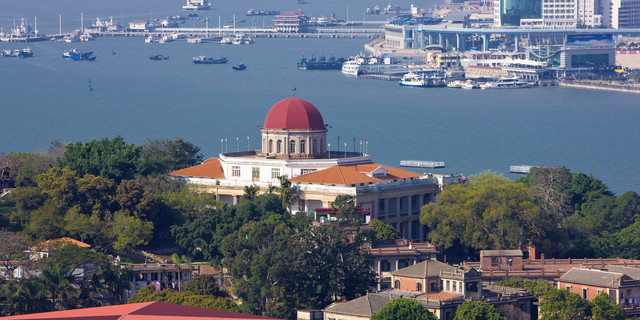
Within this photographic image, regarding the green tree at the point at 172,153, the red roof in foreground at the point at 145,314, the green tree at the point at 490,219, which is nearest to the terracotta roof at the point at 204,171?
the green tree at the point at 172,153

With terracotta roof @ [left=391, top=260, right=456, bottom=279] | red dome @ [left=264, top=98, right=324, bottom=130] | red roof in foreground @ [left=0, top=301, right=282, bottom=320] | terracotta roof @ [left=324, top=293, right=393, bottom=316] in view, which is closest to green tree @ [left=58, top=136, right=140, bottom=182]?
red dome @ [left=264, top=98, right=324, bottom=130]

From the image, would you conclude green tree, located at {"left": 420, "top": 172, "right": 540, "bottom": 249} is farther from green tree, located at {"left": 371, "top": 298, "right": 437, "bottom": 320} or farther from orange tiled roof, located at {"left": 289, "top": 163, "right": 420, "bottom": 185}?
green tree, located at {"left": 371, "top": 298, "right": 437, "bottom": 320}

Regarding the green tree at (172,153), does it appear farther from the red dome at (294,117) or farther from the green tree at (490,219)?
the green tree at (490,219)

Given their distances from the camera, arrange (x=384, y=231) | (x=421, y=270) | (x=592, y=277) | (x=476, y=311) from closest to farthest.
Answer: (x=476, y=311) < (x=421, y=270) < (x=592, y=277) < (x=384, y=231)

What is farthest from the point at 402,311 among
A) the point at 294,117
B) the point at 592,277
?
the point at 294,117

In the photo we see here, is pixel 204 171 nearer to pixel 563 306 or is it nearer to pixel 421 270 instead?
pixel 421 270

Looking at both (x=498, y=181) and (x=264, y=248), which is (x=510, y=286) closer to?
(x=264, y=248)

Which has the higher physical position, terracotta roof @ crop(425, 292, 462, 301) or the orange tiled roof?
the orange tiled roof
